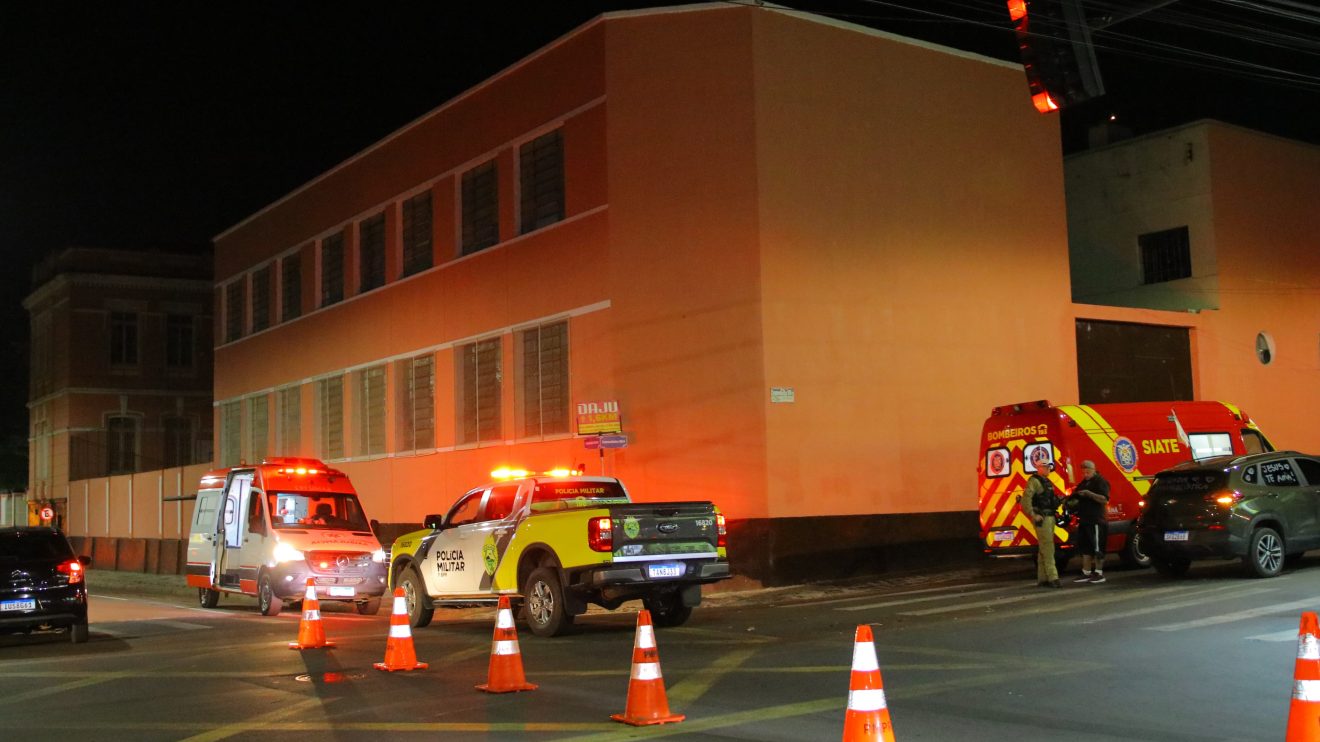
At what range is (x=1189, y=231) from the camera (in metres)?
28.6

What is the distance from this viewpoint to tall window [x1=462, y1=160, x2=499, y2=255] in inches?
1056

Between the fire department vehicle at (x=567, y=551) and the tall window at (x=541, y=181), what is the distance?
30.6 feet

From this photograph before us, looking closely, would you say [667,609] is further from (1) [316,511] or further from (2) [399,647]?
(1) [316,511]

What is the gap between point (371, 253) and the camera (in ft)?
104

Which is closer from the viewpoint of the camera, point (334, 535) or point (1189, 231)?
point (334, 535)

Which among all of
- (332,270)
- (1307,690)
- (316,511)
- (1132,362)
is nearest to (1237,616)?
(1307,690)

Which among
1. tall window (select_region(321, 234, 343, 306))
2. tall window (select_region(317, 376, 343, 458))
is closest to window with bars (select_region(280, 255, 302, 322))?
tall window (select_region(321, 234, 343, 306))

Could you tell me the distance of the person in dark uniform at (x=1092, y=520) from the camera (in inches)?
695

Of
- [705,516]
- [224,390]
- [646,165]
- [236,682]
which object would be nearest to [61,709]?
[236,682]

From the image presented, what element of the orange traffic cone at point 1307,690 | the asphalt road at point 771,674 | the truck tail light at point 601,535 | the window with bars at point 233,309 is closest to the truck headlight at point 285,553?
the asphalt road at point 771,674

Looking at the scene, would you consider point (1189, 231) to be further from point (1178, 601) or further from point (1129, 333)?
point (1178, 601)

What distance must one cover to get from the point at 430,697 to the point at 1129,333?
20270 mm

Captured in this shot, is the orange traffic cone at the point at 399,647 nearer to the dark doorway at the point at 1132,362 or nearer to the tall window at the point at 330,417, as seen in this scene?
the dark doorway at the point at 1132,362

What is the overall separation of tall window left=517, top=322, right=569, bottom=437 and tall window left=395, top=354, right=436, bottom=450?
382cm
